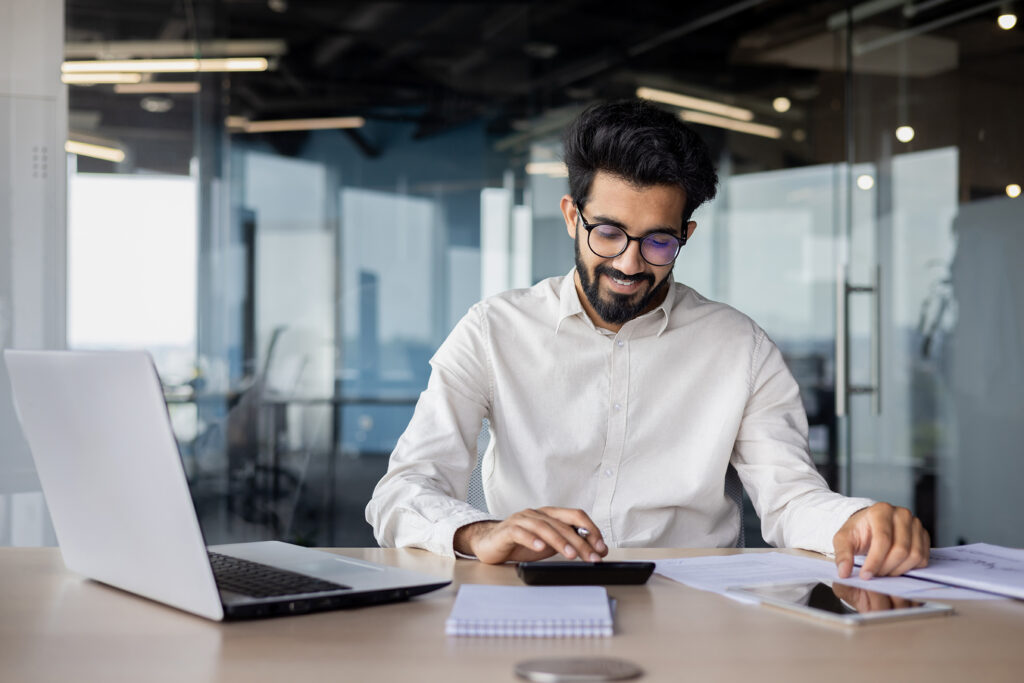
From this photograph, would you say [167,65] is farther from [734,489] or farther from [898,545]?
[898,545]

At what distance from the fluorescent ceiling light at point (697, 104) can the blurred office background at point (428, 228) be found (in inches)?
12.2

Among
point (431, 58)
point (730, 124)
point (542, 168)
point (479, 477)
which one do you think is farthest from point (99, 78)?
point (730, 124)

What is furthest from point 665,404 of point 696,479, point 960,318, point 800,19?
point 800,19

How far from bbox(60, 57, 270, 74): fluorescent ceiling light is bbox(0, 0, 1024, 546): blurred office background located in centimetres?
1

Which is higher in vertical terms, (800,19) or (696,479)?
(800,19)

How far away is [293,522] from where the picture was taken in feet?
13.8

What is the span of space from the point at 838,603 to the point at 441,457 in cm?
83

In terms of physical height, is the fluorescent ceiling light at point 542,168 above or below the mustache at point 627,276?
above

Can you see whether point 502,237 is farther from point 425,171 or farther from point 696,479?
point 696,479

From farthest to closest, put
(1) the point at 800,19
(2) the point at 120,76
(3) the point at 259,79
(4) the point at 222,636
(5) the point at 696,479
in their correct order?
(1) the point at 800,19 < (3) the point at 259,79 < (2) the point at 120,76 < (5) the point at 696,479 < (4) the point at 222,636

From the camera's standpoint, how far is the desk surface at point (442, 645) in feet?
2.90

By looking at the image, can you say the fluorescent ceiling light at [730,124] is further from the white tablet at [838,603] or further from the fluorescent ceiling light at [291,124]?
the white tablet at [838,603]

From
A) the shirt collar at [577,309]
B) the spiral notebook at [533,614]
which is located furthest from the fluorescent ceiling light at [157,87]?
the spiral notebook at [533,614]

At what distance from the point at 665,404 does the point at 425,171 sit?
2601 millimetres
